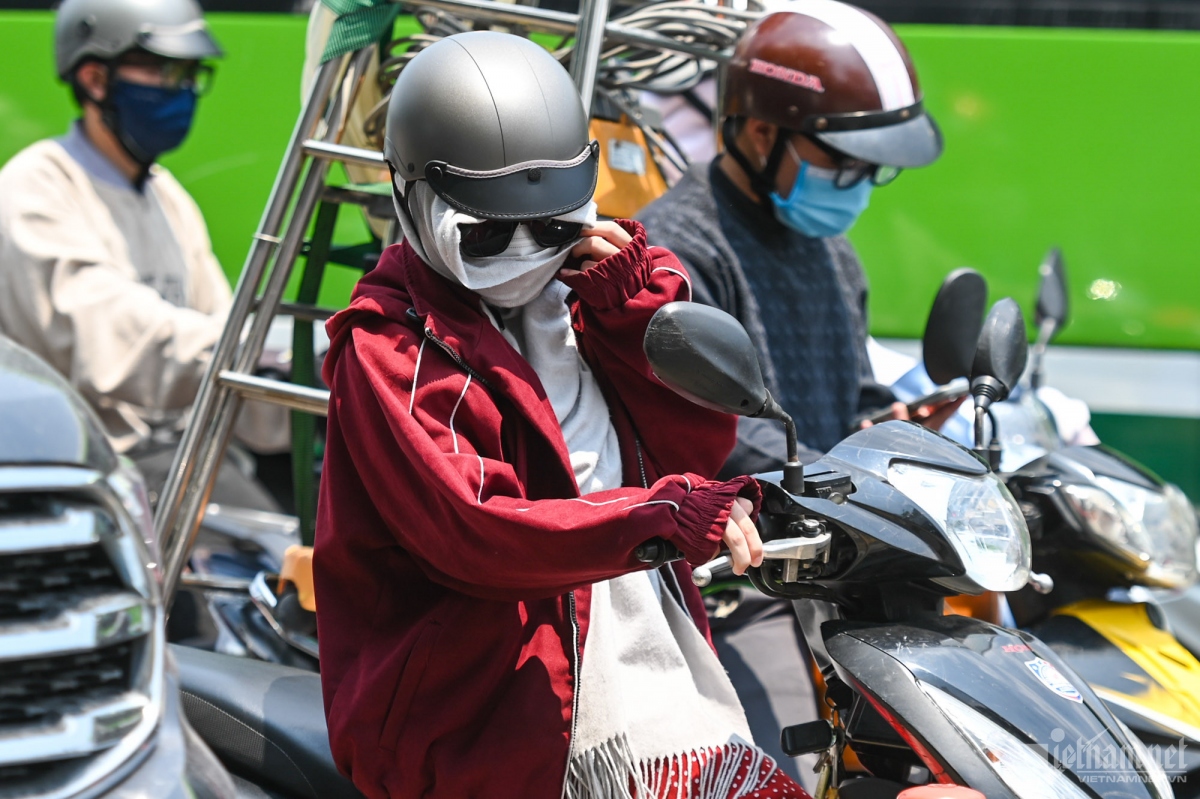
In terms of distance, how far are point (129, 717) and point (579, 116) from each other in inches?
39.3

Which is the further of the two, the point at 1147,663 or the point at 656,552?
the point at 1147,663

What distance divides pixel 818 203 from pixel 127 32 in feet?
8.07

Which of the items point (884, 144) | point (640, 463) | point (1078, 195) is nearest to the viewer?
point (640, 463)

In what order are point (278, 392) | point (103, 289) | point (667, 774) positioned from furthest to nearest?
point (103, 289), point (278, 392), point (667, 774)

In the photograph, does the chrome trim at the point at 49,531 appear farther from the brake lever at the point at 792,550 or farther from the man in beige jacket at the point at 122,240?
the man in beige jacket at the point at 122,240

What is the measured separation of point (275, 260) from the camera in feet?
8.68

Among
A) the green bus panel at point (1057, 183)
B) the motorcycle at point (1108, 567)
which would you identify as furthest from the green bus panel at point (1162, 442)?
the motorcycle at point (1108, 567)

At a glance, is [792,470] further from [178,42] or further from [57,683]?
[178,42]

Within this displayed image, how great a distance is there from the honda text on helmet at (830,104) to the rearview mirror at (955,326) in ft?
1.58

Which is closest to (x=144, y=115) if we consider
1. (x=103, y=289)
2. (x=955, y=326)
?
(x=103, y=289)

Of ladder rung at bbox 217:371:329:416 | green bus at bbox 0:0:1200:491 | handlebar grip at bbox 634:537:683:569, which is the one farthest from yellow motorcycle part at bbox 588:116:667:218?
green bus at bbox 0:0:1200:491

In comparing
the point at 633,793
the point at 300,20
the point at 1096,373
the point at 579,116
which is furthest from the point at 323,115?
the point at 1096,373

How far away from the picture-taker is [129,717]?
1.34m

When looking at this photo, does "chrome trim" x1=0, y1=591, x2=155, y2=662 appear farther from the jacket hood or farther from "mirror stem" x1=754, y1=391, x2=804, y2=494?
"mirror stem" x1=754, y1=391, x2=804, y2=494
